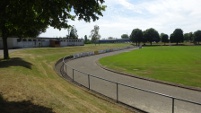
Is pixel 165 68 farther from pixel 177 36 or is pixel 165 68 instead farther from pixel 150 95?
pixel 177 36

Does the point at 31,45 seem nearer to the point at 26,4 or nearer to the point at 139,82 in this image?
the point at 139,82

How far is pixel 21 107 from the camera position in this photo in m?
9.69

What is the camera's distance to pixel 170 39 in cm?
17300

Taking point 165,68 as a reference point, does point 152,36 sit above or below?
above

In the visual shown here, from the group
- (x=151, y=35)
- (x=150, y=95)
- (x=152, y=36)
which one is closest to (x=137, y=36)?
(x=151, y=35)

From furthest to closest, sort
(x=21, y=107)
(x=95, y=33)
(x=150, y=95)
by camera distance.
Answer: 1. (x=95, y=33)
2. (x=150, y=95)
3. (x=21, y=107)

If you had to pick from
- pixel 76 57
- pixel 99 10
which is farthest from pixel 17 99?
pixel 76 57

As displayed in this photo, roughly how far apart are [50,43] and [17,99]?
240 feet

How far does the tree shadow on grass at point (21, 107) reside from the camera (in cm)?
917

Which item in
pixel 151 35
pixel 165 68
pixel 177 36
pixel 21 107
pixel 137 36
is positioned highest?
pixel 151 35

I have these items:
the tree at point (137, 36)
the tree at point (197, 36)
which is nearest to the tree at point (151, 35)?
the tree at point (137, 36)

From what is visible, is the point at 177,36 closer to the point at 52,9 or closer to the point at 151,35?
the point at 151,35

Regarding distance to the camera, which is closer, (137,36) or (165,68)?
(165,68)

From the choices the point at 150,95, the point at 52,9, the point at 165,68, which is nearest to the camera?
the point at 52,9
